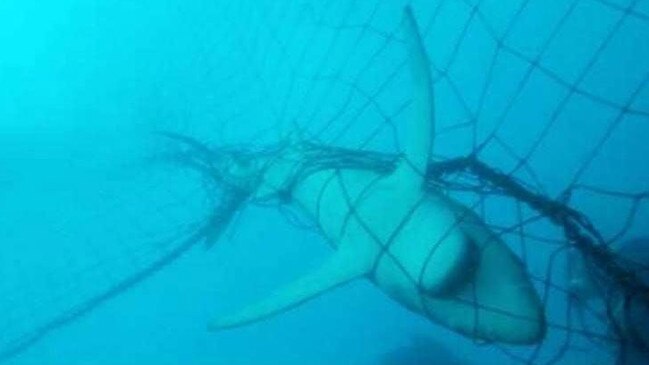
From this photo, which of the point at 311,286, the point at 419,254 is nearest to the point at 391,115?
the point at 311,286

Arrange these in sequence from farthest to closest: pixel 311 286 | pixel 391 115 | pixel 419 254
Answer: pixel 391 115
pixel 311 286
pixel 419 254

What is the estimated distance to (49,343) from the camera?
952cm

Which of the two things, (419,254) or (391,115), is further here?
(391,115)

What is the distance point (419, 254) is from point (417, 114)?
1.88 feet

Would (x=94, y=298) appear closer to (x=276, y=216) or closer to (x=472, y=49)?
(x=276, y=216)

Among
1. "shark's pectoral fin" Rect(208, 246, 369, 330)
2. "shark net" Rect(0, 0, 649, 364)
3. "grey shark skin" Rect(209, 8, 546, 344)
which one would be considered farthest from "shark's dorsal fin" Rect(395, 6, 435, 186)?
→ "shark net" Rect(0, 0, 649, 364)

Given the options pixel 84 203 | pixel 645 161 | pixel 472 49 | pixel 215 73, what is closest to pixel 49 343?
pixel 84 203

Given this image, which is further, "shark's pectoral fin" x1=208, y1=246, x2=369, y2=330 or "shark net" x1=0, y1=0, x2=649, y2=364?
"shark net" x1=0, y1=0, x2=649, y2=364

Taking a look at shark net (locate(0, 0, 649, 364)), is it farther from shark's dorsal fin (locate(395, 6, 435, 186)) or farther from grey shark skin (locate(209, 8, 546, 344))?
shark's dorsal fin (locate(395, 6, 435, 186))

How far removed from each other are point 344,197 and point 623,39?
7.15 m

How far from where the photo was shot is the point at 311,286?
3.38 meters

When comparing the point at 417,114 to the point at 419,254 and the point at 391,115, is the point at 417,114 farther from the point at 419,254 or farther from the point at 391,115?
the point at 391,115

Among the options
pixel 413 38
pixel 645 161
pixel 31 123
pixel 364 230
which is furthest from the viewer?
pixel 31 123

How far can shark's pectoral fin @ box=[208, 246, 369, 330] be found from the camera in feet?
11.0
